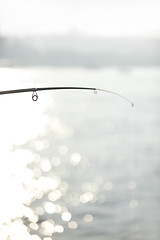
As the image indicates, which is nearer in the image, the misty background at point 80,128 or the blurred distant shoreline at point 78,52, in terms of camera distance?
the misty background at point 80,128

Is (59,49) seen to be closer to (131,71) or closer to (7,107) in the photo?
(131,71)

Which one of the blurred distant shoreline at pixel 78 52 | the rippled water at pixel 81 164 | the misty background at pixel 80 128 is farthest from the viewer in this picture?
the blurred distant shoreline at pixel 78 52

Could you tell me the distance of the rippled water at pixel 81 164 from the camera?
295 inches

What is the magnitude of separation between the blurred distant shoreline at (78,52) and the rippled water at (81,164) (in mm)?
2017

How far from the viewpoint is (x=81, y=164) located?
10.4 metres

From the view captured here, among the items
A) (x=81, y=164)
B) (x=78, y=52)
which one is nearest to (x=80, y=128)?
(x=81, y=164)

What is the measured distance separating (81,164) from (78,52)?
10.5 meters

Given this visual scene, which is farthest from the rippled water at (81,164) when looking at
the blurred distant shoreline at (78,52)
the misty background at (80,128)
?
the blurred distant shoreline at (78,52)

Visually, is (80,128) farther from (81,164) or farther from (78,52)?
(78,52)

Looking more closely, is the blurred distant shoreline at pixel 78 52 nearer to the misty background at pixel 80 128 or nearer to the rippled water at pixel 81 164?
the misty background at pixel 80 128

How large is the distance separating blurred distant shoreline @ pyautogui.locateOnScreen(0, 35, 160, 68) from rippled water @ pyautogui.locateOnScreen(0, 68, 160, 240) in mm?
2017

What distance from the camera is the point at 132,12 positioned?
1574 cm

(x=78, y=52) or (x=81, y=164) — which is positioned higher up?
(x=78, y=52)

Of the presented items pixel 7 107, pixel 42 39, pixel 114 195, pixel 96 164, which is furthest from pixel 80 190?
pixel 42 39
